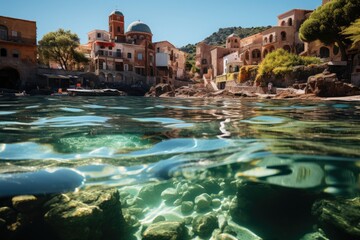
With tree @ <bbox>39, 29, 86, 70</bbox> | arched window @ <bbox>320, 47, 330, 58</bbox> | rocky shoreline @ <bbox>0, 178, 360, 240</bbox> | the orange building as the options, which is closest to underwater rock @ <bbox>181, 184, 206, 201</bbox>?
rocky shoreline @ <bbox>0, 178, 360, 240</bbox>

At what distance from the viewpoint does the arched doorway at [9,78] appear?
139 feet

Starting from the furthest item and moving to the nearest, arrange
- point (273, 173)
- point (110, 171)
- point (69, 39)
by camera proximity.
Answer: point (69, 39)
point (273, 173)
point (110, 171)

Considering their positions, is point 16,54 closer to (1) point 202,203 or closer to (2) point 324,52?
(1) point 202,203

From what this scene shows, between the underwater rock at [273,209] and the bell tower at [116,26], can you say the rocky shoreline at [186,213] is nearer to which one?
the underwater rock at [273,209]

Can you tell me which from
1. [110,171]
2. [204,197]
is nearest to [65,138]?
Answer: [110,171]

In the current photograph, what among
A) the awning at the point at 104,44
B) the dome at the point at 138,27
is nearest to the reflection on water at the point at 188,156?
the awning at the point at 104,44

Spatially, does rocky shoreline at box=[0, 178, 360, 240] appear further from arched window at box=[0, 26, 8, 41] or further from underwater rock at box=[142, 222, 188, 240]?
arched window at box=[0, 26, 8, 41]

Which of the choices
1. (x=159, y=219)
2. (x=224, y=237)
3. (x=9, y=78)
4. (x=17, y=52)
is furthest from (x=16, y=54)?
(x=224, y=237)

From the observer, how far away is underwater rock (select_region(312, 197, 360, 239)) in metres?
4.48

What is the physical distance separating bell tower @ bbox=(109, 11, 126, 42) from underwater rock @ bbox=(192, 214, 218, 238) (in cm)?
6230

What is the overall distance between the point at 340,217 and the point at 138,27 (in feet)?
212

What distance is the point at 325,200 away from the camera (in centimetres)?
512

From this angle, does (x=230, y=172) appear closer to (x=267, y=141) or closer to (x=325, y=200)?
(x=267, y=141)

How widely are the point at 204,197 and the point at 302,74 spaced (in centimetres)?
3256
